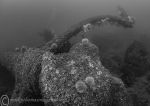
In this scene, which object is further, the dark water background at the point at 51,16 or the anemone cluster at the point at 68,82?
the dark water background at the point at 51,16

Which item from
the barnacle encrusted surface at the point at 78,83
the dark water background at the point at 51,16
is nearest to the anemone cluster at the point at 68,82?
the barnacle encrusted surface at the point at 78,83

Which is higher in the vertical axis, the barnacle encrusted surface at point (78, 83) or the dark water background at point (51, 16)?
the dark water background at point (51, 16)

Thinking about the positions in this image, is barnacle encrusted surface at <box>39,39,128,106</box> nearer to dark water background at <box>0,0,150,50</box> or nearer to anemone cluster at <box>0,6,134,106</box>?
anemone cluster at <box>0,6,134,106</box>

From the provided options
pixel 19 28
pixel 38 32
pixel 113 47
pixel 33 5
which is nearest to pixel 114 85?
pixel 113 47

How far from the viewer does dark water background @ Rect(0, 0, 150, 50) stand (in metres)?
12.4

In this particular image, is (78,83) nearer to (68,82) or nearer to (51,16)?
(68,82)

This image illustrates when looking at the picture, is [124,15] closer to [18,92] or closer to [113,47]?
[113,47]

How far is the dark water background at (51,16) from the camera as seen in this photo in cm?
1239

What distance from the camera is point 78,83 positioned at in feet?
17.3

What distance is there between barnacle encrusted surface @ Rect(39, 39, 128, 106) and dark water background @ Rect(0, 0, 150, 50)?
6.23 m

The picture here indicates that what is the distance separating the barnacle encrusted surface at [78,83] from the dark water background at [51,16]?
623cm

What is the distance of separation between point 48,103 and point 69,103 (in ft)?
2.31

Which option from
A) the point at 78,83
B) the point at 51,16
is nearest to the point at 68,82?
the point at 78,83

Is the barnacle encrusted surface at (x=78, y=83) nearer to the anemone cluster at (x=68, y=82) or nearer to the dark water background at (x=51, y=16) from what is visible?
the anemone cluster at (x=68, y=82)
